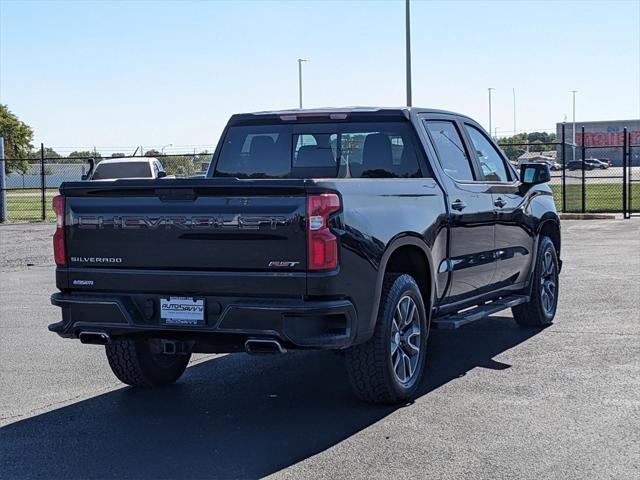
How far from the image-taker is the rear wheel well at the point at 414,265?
7340mm

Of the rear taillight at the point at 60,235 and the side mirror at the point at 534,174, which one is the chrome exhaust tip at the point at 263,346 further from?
the side mirror at the point at 534,174

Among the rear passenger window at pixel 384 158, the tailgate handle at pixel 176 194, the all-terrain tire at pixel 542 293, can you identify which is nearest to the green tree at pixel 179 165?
the all-terrain tire at pixel 542 293

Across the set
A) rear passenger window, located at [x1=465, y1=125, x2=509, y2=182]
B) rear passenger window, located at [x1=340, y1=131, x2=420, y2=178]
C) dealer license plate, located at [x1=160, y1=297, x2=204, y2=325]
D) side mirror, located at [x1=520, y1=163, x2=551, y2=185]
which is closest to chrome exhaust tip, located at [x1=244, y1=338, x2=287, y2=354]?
dealer license plate, located at [x1=160, y1=297, x2=204, y2=325]

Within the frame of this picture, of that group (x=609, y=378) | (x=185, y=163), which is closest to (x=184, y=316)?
(x=609, y=378)

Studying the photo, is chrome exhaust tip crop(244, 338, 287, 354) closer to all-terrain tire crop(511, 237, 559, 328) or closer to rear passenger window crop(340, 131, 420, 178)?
rear passenger window crop(340, 131, 420, 178)

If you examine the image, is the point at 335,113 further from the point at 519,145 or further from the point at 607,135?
the point at 607,135

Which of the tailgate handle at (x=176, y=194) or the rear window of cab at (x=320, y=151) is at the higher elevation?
the rear window of cab at (x=320, y=151)

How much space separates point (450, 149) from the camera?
862cm

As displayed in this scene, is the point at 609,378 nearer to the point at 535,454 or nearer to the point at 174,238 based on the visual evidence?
the point at 535,454

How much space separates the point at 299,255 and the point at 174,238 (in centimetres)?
83

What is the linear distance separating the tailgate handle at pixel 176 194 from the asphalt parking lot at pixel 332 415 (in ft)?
4.69

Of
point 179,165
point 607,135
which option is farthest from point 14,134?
point 607,135

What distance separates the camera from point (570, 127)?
372ft

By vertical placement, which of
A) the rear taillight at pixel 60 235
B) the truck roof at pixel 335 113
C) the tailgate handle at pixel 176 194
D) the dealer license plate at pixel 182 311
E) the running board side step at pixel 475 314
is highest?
the truck roof at pixel 335 113
